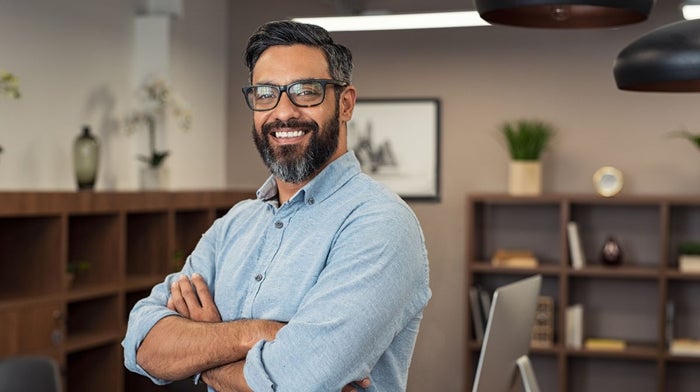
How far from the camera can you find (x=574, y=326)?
6539 mm

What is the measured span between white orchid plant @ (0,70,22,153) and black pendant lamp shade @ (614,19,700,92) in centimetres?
308

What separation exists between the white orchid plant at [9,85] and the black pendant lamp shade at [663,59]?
3082 mm

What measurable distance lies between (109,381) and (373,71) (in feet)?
9.40

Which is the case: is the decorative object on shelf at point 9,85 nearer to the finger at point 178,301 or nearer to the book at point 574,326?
the finger at point 178,301

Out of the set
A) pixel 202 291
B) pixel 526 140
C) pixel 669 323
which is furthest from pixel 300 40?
pixel 669 323

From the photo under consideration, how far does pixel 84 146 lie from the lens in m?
5.44

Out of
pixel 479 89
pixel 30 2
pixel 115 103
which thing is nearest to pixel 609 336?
pixel 479 89

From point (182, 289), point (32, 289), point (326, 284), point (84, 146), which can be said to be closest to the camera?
point (326, 284)

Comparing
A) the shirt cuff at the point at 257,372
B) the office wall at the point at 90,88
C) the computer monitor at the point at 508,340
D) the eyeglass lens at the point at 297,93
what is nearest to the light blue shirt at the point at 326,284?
the shirt cuff at the point at 257,372

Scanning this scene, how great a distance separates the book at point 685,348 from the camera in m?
6.28

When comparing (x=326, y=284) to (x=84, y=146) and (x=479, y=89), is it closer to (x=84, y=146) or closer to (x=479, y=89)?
(x=84, y=146)

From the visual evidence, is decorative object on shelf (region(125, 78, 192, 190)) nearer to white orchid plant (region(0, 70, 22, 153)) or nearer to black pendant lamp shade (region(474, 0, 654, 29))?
white orchid plant (region(0, 70, 22, 153))

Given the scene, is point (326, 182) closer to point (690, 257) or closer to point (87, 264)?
point (87, 264)

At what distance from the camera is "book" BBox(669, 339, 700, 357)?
247 inches
